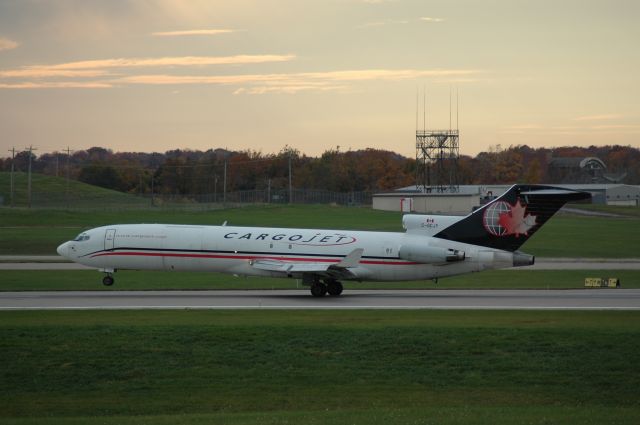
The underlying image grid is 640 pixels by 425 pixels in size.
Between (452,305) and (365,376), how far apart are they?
13.2m

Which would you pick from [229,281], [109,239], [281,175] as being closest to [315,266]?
[109,239]

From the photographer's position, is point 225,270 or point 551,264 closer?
point 225,270

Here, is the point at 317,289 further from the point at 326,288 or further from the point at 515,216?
the point at 515,216

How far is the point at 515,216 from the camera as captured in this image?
1561 inches

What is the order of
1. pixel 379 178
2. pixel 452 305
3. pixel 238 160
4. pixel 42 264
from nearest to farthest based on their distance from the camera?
pixel 452 305 < pixel 42 264 < pixel 379 178 < pixel 238 160

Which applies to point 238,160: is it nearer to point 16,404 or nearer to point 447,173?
point 447,173

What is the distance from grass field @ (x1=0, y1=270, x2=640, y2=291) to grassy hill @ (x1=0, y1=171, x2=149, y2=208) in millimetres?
67467

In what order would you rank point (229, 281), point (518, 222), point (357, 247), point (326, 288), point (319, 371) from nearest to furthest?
point (319, 371), point (518, 222), point (357, 247), point (326, 288), point (229, 281)

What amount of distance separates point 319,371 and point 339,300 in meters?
14.5

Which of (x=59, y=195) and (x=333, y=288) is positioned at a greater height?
(x=59, y=195)

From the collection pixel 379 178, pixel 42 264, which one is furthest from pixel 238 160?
pixel 42 264

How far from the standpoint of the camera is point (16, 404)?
2222 cm

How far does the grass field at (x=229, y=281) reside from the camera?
45.3m

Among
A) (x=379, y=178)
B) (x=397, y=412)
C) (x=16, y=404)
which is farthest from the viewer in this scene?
(x=379, y=178)
